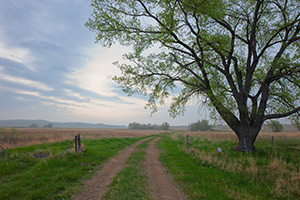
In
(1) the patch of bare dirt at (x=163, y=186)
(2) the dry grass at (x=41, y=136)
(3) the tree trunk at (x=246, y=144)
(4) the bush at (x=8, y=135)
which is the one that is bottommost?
(2) the dry grass at (x=41, y=136)

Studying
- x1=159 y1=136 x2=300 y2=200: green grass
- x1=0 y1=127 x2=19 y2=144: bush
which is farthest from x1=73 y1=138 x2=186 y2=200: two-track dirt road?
x1=0 y1=127 x2=19 y2=144: bush

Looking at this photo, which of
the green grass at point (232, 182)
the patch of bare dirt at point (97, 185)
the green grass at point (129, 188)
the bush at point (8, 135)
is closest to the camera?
the green grass at point (129, 188)

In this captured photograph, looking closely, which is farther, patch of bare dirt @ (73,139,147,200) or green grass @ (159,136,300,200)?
green grass @ (159,136,300,200)

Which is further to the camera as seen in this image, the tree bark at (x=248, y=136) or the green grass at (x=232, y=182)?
the tree bark at (x=248, y=136)

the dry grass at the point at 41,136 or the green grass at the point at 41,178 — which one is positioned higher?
the green grass at the point at 41,178

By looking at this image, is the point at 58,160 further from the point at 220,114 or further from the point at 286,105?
the point at 286,105

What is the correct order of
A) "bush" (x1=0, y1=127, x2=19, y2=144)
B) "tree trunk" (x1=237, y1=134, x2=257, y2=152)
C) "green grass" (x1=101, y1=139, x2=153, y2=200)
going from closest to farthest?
"green grass" (x1=101, y1=139, x2=153, y2=200), "tree trunk" (x1=237, y1=134, x2=257, y2=152), "bush" (x1=0, y1=127, x2=19, y2=144)

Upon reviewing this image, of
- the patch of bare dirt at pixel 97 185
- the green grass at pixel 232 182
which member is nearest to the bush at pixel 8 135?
the patch of bare dirt at pixel 97 185

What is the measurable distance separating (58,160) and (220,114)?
11.5 m

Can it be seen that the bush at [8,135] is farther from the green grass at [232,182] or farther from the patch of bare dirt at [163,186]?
the green grass at [232,182]

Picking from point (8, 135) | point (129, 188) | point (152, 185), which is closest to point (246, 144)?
point (152, 185)

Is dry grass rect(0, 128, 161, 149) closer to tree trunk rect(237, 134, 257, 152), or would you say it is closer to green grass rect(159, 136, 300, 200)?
green grass rect(159, 136, 300, 200)

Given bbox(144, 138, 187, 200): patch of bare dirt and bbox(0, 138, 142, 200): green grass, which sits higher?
bbox(0, 138, 142, 200): green grass

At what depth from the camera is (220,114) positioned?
12352 millimetres
